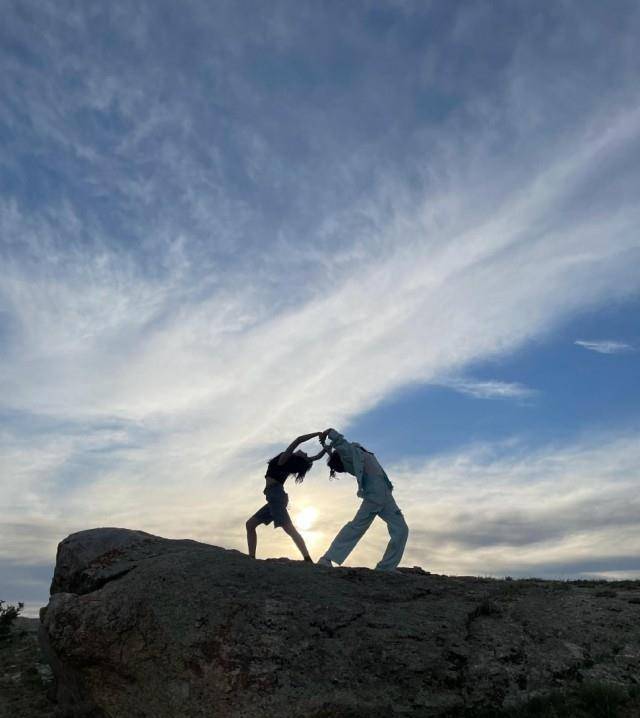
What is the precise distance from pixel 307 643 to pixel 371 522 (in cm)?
488

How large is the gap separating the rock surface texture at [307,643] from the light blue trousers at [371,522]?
2238mm

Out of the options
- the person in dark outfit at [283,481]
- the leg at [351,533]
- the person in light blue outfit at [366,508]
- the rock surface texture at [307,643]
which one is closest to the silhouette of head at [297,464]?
the person in dark outfit at [283,481]

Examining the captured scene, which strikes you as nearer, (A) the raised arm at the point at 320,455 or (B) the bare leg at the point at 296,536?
(A) the raised arm at the point at 320,455

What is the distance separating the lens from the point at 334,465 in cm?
1325

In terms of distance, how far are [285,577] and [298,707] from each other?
2.22 metres

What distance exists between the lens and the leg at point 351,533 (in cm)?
1243

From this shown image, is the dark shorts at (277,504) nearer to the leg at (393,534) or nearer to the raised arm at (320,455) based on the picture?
the raised arm at (320,455)

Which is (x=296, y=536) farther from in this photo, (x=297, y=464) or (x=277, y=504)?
(x=297, y=464)

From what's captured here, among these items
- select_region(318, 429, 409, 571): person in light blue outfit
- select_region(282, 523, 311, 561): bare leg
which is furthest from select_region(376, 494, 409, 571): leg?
select_region(282, 523, 311, 561): bare leg

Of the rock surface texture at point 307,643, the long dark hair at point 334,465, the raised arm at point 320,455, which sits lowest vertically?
the rock surface texture at point 307,643

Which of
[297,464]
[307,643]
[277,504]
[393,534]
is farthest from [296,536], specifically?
[307,643]

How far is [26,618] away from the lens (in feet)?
52.7

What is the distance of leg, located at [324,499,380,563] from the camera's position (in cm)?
1243

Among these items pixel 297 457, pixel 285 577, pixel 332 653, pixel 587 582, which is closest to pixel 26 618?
pixel 297 457
